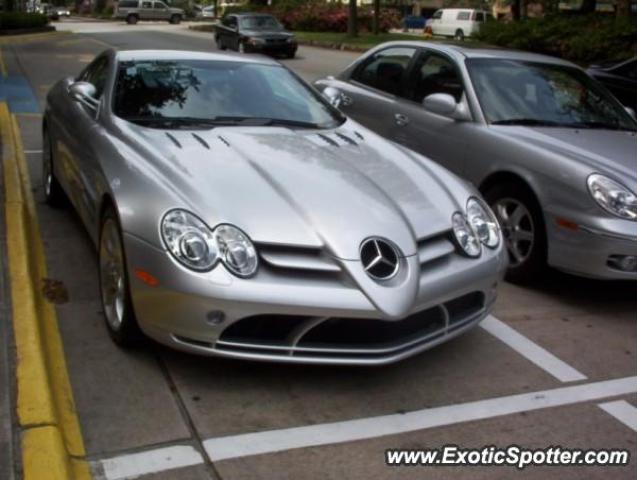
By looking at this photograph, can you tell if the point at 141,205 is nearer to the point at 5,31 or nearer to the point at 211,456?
the point at 211,456

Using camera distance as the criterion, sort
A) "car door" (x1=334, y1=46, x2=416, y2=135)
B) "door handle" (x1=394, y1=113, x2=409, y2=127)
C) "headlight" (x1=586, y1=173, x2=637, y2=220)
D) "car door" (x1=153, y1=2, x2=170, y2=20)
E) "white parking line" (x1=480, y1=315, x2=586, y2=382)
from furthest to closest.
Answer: "car door" (x1=153, y1=2, x2=170, y2=20)
"car door" (x1=334, y1=46, x2=416, y2=135)
"door handle" (x1=394, y1=113, x2=409, y2=127)
"headlight" (x1=586, y1=173, x2=637, y2=220)
"white parking line" (x1=480, y1=315, x2=586, y2=382)

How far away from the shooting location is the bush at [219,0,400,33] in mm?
41281

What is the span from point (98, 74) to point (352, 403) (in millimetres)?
3390

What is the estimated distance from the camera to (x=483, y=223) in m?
4.30

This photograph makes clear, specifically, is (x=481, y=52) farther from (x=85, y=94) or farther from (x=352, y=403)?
(x=352, y=403)

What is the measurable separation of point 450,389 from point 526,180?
201cm

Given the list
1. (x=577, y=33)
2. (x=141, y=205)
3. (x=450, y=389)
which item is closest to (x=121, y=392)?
(x=141, y=205)

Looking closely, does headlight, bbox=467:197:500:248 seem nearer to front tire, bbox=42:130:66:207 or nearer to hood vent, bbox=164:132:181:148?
hood vent, bbox=164:132:181:148

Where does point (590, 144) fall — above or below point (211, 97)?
below

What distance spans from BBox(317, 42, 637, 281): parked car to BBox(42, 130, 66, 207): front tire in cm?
232

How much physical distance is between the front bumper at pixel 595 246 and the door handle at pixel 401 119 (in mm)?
1976

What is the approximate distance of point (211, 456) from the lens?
3.23m

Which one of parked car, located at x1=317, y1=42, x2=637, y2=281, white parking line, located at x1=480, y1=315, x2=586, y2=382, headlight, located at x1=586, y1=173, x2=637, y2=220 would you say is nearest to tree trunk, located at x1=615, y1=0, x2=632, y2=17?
parked car, located at x1=317, y1=42, x2=637, y2=281

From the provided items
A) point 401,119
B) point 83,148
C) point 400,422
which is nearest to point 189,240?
point 400,422
